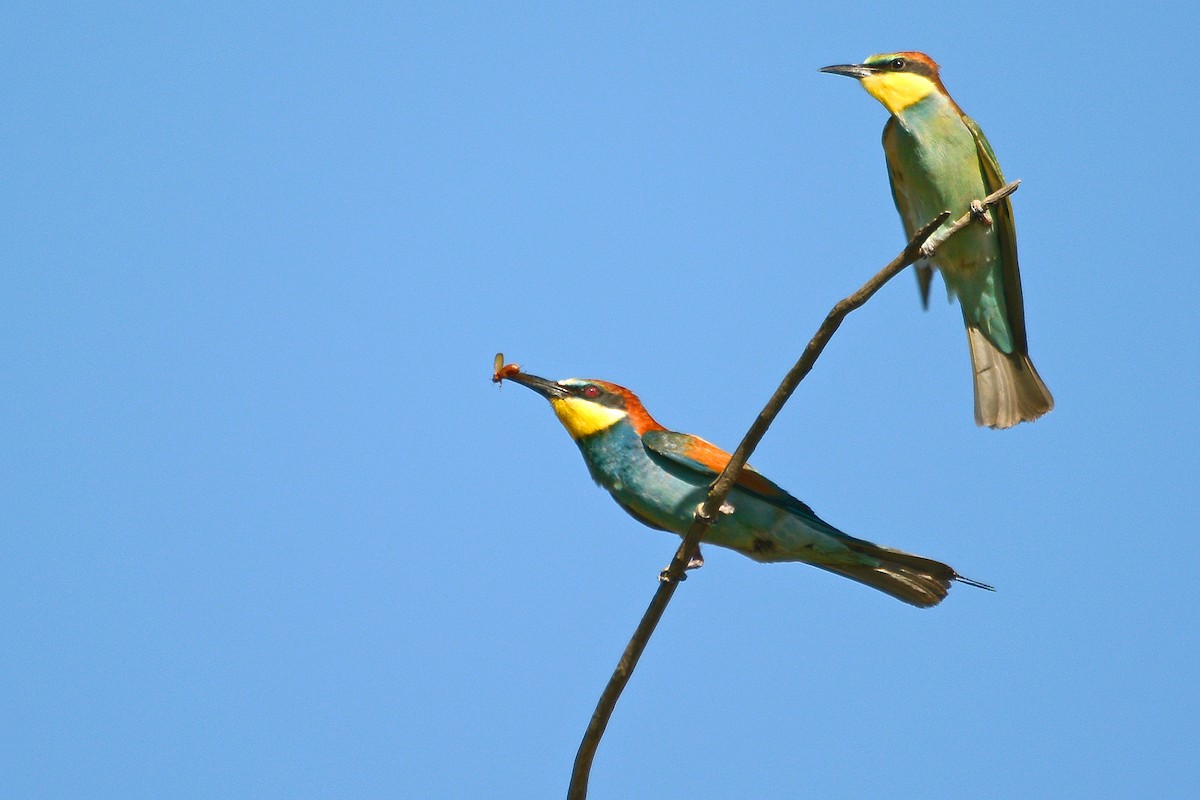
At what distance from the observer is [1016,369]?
479 centimetres

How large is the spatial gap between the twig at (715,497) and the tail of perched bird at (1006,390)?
145 centimetres

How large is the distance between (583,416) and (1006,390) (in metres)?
1.72

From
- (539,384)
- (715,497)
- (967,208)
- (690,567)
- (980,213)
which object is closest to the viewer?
(715,497)

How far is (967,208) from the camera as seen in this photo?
466 cm

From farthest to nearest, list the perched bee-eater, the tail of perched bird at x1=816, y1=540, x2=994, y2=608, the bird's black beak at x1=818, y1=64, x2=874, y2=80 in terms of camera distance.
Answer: the bird's black beak at x1=818, y1=64, x2=874, y2=80, the perched bee-eater, the tail of perched bird at x1=816, y1=540, x2=994, y2=608

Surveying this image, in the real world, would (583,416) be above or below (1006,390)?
below

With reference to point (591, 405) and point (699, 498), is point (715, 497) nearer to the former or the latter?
point (699, 498)

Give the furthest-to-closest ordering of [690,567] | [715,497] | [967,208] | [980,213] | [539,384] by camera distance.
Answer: [967,208], [539,384], [980,213], [690,567], [715,497]

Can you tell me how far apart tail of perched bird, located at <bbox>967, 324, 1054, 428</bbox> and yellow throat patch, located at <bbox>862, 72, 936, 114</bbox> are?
985 millimetres

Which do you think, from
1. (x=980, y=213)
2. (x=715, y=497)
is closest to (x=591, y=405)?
(x=715, y=497)

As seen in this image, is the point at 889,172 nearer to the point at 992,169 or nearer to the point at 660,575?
the point at 992,169

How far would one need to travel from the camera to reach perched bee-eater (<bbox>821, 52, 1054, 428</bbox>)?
4.69 meters

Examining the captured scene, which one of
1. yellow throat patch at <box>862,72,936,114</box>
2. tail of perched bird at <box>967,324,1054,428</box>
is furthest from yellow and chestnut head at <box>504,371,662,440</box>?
yellow throat patch at <box>862,72,936,114</box>

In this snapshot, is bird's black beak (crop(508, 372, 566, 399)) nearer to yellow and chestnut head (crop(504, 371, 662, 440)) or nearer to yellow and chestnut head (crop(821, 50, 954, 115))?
yellow and chestnut head (crop(504, 371, 662, 440))
